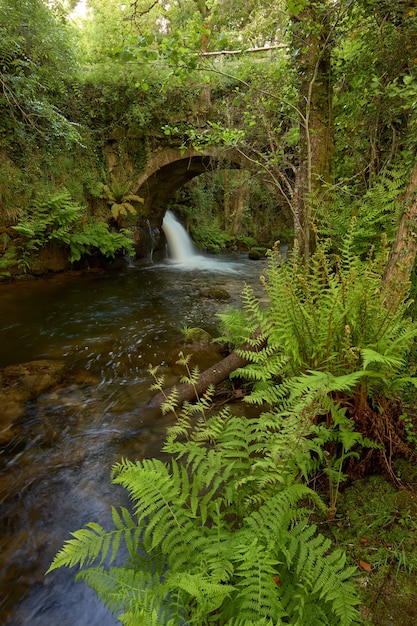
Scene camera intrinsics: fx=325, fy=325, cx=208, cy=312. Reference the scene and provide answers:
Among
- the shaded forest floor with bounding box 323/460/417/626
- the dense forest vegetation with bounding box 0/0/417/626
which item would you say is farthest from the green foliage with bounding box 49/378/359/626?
the shaded forest floor with bounding box 323/460/417/626

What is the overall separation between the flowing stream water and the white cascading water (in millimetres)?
4263

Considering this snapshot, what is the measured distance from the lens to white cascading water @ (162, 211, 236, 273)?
42.0 ft

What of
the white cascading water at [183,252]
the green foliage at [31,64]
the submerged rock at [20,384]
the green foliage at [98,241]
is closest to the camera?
the submerged rock at [20,384]

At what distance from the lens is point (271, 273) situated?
8.46ft

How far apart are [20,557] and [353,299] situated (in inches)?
113

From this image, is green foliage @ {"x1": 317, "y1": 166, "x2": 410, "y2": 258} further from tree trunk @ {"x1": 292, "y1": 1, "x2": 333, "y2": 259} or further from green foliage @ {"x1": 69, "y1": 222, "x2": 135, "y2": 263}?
green foliage @ {"x1": 69, "y1": 222, "x2": 135, "y2": 263}

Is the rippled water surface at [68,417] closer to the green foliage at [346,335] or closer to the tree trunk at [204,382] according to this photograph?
the tree trunk at [204,382]

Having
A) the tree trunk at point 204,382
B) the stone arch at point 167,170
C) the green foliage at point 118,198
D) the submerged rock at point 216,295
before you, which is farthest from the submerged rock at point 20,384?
the stone arch at point 167,170

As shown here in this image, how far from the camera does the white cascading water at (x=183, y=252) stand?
504 inches

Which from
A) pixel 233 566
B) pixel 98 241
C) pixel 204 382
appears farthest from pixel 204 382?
pixel 98 241

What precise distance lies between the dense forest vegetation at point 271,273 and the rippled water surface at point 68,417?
340mm

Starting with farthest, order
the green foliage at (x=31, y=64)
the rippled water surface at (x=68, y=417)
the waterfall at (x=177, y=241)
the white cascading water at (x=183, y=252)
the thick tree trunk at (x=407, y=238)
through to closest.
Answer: the waterfall at (x=177, y=241) → the white cascading water at (x=183, y=252) → the green foliage at (x=31, y=64) → the thick tree trunk at (x=407, y=238) → the rippled water surface at (x=68, y=417)

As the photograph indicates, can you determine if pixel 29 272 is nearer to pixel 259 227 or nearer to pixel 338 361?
pixel 338 361

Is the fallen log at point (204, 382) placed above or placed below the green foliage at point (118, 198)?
below
